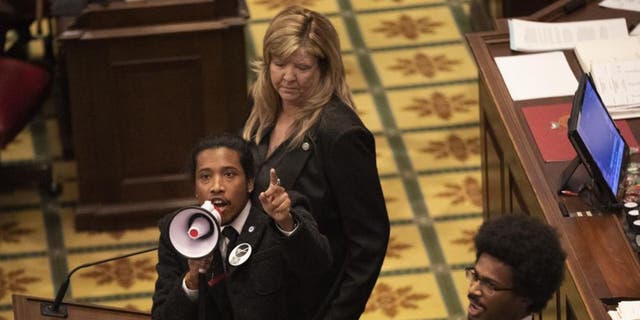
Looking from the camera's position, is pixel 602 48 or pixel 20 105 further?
pixel 20 105

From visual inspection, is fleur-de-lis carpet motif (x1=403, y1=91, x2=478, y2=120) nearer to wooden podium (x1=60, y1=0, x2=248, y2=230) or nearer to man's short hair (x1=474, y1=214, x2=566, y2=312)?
wooden podium (x1=60, y1=0, x2=248, y2=230)

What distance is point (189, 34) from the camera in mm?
7199

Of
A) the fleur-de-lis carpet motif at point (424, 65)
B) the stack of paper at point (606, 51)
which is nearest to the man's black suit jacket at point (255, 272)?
the stack of paper at point (606, 51)

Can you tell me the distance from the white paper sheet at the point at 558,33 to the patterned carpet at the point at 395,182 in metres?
1.27

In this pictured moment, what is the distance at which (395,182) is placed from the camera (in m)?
7.80

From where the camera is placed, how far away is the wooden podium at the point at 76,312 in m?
4.95

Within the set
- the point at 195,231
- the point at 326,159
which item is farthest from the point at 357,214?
the point at 195,231

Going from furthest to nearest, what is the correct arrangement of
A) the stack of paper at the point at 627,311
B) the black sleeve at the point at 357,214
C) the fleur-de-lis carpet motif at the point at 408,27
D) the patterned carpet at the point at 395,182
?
the fleur-de-lis carpet motif at the point at 408,27 < the patterned carpet at the point at 395,182 < the stack of paper at the point at 627,311 < the black sleeve at the point at 357,214

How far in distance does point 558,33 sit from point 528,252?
9.09ft

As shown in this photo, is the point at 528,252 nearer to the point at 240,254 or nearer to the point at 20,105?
the point at 240,254

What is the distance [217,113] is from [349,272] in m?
2.86

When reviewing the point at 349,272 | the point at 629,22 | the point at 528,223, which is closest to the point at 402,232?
the point at 629,22

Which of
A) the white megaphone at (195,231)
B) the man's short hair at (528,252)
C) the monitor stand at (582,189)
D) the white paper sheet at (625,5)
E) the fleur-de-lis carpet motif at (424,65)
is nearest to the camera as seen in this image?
the man's short hair at (528,252)

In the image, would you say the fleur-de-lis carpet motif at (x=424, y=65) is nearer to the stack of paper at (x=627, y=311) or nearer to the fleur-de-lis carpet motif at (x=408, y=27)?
the fleur-de-lis carpet motif at (x=408, y=27)
